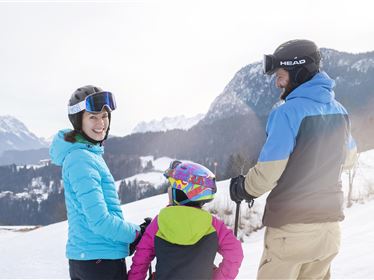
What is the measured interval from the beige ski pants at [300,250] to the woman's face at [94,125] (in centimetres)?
151

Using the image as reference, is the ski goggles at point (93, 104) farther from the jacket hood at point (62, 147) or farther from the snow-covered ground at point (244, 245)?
the snow-covered ground at point (244, 245)

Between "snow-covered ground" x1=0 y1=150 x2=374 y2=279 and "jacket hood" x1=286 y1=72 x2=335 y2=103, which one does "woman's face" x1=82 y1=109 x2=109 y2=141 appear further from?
"snow-covered ground" x1=0 y1=150 x2=374 y2=279

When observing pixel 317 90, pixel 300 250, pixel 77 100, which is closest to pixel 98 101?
pixel 77 100

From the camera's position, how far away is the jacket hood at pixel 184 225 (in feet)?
8.59

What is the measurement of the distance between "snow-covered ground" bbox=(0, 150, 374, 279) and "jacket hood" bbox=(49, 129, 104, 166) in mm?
3776

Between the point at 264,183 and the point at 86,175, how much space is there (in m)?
1.24

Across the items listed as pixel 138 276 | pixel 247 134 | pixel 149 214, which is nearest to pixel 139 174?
pixel 247 134

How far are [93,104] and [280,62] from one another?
1460 millimetres

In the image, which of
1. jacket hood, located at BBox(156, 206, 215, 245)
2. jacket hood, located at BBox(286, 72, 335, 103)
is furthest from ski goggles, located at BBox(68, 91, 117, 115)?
jacket hood, located at BBox(286, 72, 335, 103)

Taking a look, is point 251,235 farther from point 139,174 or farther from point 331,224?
point 139,174

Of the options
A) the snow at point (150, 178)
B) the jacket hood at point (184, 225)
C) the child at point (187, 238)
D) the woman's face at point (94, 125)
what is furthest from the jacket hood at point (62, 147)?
the snow at point (150, 178)

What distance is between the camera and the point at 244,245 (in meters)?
11.6

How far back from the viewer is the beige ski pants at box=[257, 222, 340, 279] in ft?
8.48

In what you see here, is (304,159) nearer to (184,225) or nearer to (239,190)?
(239,190)
